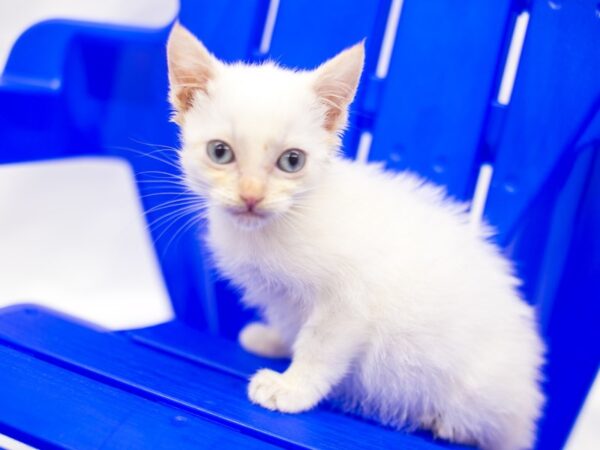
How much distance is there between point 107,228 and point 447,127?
2.94 ft

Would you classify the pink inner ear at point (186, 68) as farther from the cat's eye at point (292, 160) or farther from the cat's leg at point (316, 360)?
the cat's leg at point (316, 360)

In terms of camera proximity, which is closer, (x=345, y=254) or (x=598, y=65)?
(x=345, y=254)

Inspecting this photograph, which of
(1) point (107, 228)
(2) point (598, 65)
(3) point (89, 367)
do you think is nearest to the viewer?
(3) point (89, 367)

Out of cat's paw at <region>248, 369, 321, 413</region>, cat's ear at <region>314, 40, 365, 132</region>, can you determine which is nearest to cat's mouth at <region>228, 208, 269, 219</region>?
cat's ear at <region>314, 40, 365, 132</region>

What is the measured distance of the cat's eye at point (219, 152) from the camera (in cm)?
92

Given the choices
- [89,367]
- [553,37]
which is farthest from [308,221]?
[553,37]

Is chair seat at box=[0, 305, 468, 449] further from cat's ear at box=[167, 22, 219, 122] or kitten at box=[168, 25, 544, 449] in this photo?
cat's ear at box=[167, 22, 219, 122]

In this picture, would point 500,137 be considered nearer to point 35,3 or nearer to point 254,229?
point 254,229

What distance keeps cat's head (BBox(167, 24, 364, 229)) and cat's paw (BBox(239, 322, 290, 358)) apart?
40 cm

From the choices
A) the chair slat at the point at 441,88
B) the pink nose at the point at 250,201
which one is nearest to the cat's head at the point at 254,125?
A: the pink nose at the point at 250,201

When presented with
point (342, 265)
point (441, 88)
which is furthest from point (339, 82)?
point (441, 88)

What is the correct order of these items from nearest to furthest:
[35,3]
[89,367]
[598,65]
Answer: [89,367] → [598,65] → [35,3]

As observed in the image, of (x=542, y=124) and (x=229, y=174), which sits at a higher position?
(x=542, y=124)

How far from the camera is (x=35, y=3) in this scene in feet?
5.49
